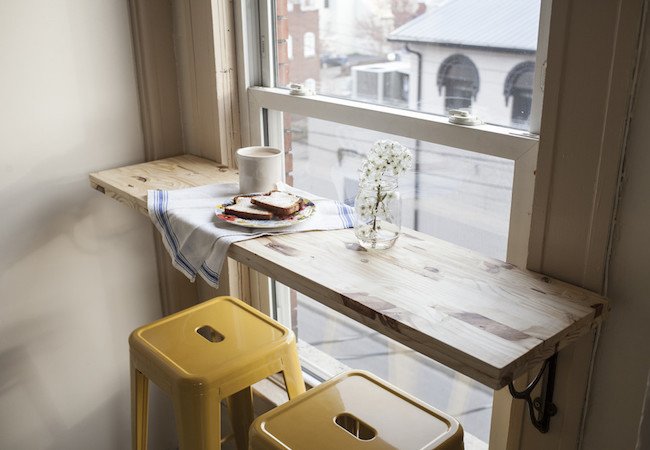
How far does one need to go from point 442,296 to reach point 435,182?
1.41ft

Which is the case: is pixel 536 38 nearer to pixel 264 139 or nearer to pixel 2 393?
pixel 264 139

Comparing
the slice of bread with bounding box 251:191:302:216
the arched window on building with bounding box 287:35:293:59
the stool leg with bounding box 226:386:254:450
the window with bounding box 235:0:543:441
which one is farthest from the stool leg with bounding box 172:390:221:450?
the arched window on building with bounding box 287:35:293:59

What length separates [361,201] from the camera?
1357 millimetres

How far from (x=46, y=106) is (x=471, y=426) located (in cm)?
136

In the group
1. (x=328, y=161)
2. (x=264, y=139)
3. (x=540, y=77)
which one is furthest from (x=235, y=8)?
(x=540, y=77)

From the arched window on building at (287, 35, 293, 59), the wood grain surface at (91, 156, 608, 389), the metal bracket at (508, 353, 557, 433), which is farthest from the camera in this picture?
the arched window on building at (287, 35, 293, 59)

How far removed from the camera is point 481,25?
133 cm

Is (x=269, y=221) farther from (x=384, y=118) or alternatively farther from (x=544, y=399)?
(x=544, y=399)

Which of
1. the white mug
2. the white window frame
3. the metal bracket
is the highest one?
the white window frame

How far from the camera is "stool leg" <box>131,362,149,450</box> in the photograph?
1.59 meters

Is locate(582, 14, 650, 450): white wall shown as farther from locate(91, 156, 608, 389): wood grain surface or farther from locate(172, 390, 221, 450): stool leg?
locate(172, 390, 221, 450): stool leg

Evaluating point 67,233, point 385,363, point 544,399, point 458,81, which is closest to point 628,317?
point 544,399

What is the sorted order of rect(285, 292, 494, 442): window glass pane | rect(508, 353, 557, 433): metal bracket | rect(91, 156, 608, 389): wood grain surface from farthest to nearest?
1. rect(285, 292, 494, 442): window glass pane
2. rect(508, 353, 557, 433): metal bracket
3. rect(91, 156, 608, 389): wood grain surface

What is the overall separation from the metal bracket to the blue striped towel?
0.49 m
